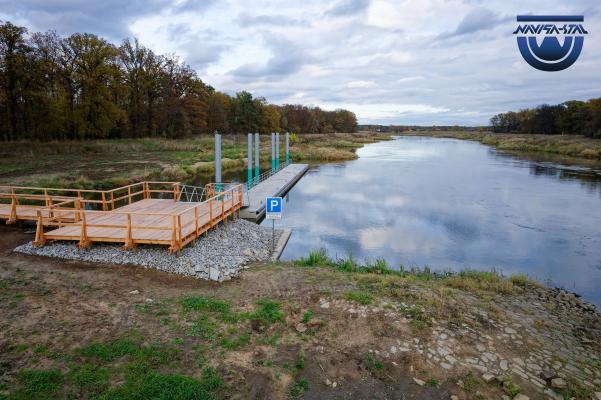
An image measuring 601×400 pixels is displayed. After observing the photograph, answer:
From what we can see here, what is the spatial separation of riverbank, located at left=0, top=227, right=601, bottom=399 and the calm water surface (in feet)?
13.9

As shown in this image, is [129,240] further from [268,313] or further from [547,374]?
[547,374]

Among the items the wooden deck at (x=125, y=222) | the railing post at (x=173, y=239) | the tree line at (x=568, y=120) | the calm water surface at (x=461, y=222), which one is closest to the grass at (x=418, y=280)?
the calm water surface at (x=461, y=222)

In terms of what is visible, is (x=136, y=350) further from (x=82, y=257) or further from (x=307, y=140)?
(x=307, y=140)

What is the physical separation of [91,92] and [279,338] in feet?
148

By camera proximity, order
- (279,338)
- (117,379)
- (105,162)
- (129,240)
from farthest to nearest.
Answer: (105,162) < (129,240) < (279,338) < (117,379)

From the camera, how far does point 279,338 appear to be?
7.27m

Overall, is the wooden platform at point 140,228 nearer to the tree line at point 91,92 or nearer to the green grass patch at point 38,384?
the green grass patch at point 38,384

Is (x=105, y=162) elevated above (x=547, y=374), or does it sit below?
above

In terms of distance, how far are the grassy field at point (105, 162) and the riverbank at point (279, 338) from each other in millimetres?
17107

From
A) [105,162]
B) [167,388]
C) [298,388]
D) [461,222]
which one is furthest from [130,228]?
[105,162]

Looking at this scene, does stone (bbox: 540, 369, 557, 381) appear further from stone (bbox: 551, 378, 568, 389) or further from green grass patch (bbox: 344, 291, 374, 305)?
green grass patch (bbox: 344, 291, 374, 305)

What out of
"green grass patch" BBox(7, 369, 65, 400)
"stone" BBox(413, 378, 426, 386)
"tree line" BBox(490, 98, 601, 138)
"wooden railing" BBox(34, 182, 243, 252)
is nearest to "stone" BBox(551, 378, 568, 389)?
"stone" BBox(413, 378, 426, 386)

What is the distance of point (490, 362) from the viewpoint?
6703 mm

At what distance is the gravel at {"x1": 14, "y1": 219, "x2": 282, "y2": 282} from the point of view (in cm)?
1049
